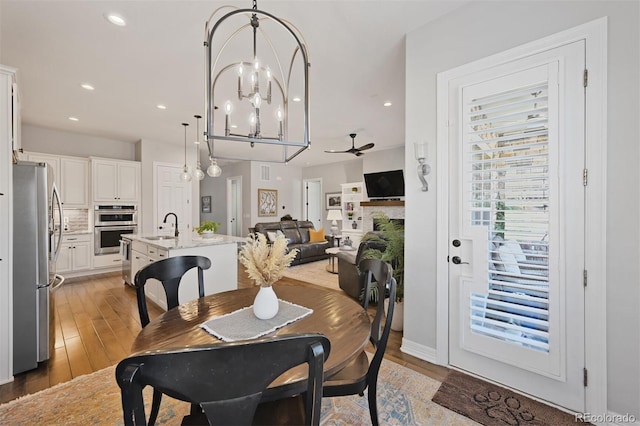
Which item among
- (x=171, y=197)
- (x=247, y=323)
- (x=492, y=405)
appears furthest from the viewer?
(x=171, y=197)

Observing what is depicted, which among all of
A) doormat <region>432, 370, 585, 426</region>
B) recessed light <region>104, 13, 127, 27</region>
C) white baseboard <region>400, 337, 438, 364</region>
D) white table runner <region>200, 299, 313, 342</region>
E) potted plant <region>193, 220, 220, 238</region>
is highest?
recessed light <region>104, 13, 127, 27</region>

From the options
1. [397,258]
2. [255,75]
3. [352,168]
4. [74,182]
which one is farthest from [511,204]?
[74,182]

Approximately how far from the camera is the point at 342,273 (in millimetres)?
4352

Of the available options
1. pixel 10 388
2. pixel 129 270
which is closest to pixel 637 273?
pixel 10 388

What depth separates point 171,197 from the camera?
21.2ft

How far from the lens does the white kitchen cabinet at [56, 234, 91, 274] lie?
5047 millimetres

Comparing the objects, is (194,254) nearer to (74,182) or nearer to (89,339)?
(89,339)

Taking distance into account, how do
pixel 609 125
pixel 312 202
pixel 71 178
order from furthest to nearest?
pixel 312 202, pixel 71 178, pixel 609 125

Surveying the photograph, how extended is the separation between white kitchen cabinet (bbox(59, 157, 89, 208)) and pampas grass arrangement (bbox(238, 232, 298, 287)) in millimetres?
5851

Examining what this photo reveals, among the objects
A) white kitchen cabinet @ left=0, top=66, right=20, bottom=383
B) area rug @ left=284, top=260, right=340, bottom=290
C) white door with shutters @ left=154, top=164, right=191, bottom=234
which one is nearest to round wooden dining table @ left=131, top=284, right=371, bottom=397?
white kitchen cabinet @ left=0, top=66, right=20, bottom=383

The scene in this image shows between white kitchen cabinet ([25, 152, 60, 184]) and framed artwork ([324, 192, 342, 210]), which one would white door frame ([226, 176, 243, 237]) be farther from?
white kitchen cabinet ([25, 152, 60, 184])

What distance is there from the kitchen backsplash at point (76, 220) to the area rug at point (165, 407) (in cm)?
461

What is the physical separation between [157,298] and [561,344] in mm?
4161

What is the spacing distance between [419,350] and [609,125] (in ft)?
6.78
